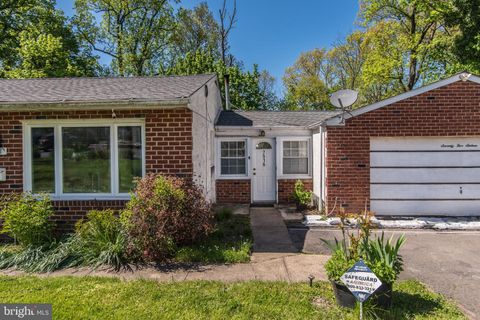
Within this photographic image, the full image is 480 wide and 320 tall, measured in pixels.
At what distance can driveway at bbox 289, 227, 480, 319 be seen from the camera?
4.01 meters

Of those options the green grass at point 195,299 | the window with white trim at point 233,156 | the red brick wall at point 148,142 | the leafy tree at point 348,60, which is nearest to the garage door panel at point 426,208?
the green grass at point 195,299

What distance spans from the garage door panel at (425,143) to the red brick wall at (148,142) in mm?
5211

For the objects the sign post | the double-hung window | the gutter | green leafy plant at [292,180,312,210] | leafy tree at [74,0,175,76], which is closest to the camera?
the sign post

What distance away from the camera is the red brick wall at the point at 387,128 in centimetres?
766

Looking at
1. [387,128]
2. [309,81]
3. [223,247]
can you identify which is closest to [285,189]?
[387,128]

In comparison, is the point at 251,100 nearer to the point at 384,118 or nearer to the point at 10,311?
the point at 384,118

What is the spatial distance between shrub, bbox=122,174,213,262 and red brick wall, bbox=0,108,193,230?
604 mm

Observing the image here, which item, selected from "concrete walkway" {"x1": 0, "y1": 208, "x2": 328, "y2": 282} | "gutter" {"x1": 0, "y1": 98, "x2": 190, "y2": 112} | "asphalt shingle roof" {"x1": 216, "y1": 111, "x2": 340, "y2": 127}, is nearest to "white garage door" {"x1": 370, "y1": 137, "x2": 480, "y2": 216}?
"asphalt shingle roof" {"x1": 216, "y1": 111, "x2": 340, "y2": 127}

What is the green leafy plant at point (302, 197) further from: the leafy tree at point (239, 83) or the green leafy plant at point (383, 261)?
the leafy tree at point (239, 83)

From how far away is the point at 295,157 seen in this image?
10234 millimetres

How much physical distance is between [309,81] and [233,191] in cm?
2101

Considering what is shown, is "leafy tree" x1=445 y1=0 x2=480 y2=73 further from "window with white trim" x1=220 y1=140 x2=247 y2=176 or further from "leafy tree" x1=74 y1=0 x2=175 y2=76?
"leafy tree" x1=74 y1=0 x2=175 y2=76

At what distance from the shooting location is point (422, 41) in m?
19.0

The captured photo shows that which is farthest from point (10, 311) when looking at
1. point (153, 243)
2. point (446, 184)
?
point (446, 184)
